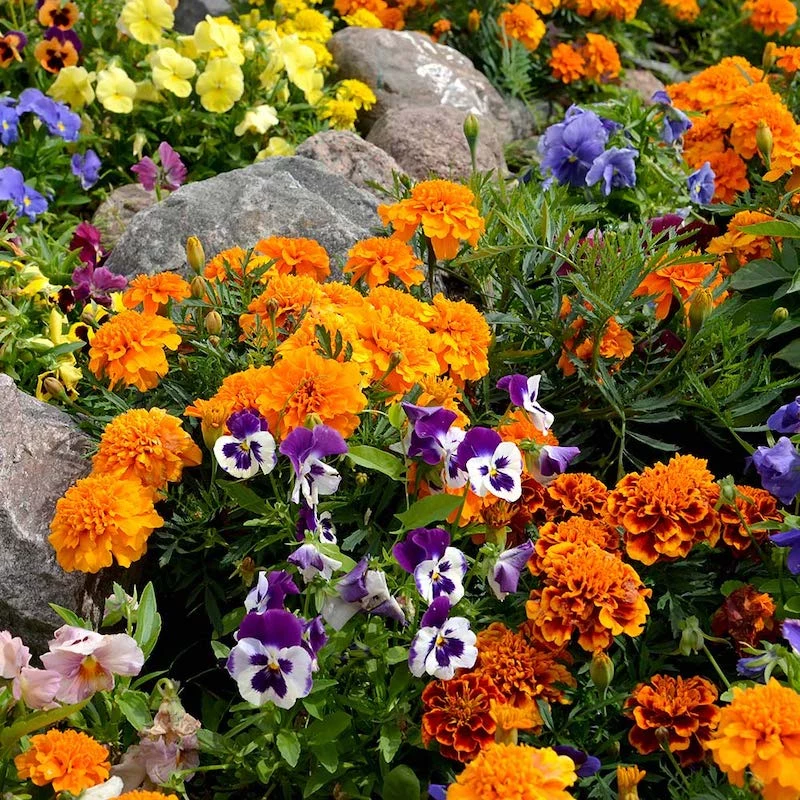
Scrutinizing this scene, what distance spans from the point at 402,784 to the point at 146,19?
326cm

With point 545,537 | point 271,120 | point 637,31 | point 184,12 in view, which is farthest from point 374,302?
point 637,31

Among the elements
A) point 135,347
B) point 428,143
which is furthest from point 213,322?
point 428,143

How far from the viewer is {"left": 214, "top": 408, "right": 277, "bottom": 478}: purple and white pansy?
75.4 inches

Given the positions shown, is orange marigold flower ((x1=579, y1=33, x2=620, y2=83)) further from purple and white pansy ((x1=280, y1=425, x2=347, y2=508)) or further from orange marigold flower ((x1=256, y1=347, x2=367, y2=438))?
purple and white pansy ((x1=280, y1=425, x2=347, y2=508))

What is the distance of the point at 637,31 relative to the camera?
18.0 ft

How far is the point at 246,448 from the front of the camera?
193 centimetres

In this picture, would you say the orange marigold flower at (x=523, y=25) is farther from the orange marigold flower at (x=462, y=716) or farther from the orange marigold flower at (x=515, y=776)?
the orange marigold flower at (x=515, y=776)

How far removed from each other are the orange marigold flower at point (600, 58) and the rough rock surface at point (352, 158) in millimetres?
1843

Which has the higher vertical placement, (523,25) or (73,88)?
(523,25)

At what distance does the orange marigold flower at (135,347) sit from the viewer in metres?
2.21

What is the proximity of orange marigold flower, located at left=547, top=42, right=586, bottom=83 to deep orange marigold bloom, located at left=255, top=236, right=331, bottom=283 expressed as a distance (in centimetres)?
266

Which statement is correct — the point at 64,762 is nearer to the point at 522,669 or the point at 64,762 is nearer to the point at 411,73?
the point at 522,669

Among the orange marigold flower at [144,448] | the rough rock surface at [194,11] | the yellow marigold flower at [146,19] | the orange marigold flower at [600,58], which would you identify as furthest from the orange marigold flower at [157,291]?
the orange marigold flower at [600,58]

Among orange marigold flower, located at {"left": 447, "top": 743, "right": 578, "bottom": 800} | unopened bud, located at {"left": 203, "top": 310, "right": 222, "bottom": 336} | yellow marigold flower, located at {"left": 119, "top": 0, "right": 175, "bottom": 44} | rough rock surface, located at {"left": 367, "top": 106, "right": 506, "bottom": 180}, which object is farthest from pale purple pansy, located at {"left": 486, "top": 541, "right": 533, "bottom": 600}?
yellow marigold flower, located at {"left": 119, "top": 0, "right": 175, "bottom": 44}
